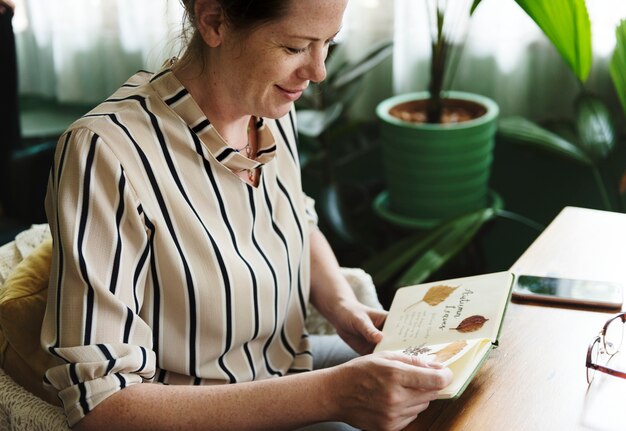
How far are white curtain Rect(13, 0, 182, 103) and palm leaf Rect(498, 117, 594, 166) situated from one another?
1.17 m

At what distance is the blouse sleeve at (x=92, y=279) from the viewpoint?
1018 millimetres

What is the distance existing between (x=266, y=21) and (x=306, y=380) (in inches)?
18.1

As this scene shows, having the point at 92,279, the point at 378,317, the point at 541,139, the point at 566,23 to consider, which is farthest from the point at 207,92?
the point at 541,139

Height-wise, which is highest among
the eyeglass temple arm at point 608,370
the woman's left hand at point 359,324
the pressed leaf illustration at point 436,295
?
the eyeglass temple arm at point 608,370

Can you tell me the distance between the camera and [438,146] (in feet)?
7.07

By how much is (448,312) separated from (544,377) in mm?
163

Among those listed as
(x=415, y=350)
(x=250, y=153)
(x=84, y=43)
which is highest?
(x=250, y=153)

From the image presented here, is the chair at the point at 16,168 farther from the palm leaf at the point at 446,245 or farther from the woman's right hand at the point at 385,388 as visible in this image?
the woman's right hand at the point at 385,388

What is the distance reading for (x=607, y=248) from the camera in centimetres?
133

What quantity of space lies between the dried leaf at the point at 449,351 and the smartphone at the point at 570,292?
8.1 inches

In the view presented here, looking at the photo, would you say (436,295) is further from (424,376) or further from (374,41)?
(374,41)

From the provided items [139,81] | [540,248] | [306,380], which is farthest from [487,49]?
[306,380]

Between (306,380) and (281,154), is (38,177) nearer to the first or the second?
(281,154)

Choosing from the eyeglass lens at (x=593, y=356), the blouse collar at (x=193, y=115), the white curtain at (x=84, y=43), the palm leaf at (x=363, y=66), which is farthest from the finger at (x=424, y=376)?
the white curtain at (x=84, y=43)
